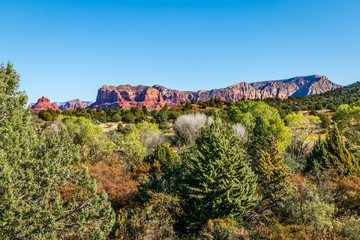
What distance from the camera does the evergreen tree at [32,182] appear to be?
23.7 feet

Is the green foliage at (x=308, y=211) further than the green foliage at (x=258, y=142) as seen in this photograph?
No

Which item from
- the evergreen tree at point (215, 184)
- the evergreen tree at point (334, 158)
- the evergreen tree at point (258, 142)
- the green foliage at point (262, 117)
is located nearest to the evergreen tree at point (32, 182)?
the evergreen tree at point (215, 184)

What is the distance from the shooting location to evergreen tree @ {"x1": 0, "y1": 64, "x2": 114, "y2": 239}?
723cm

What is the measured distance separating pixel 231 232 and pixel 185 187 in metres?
3.73

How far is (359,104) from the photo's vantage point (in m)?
27.5

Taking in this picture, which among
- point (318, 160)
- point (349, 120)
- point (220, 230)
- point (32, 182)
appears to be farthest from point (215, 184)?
point (349, 120)

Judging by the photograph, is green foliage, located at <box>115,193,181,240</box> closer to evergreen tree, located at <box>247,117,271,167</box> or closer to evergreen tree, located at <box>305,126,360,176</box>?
evergreen tree, located at <box>247,117,271,167</box>

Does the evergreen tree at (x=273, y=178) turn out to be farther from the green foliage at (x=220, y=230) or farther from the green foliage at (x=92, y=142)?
the green foliage at (x=92, y=142)

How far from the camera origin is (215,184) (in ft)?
38.2

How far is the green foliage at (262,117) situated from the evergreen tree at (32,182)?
22570 mm

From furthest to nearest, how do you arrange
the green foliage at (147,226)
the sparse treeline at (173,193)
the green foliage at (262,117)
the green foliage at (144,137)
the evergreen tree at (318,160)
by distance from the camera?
the green foliage at (144,137) → the green foliage at (262,117) → the evergreen tree at (318,160) → the green foliage at (147,226) → the sparse treeline at (173,193)

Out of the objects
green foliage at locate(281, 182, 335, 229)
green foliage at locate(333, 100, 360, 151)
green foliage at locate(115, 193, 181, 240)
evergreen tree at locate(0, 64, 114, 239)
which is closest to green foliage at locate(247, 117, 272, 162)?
green foliage at locate(281, 182, 335, 229)

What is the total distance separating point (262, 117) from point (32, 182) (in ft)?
92.9

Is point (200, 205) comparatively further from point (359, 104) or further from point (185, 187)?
point (359, 104)
